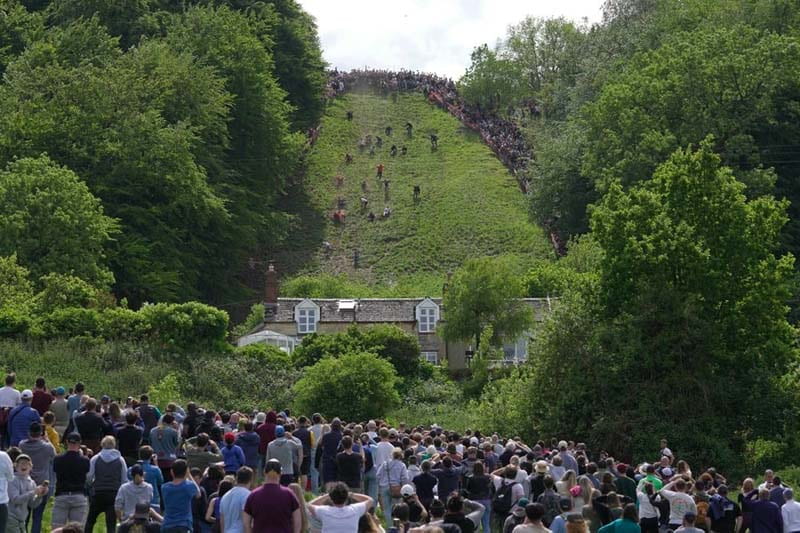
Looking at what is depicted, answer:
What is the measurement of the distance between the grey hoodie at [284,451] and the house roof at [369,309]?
50.8 m

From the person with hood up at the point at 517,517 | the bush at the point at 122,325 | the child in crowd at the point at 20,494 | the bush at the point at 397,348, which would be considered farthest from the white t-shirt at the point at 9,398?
the bush at the point at 397,348

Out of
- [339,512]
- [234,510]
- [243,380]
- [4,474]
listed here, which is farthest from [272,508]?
[243,380]

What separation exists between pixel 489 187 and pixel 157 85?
1199 inches

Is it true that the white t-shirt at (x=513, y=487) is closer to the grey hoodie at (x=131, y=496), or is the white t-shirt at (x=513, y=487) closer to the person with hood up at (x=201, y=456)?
the person with hood up at (x=201, y=456)

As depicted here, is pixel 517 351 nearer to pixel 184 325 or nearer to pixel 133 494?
pixel 184 325

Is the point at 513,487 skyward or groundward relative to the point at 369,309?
groundward

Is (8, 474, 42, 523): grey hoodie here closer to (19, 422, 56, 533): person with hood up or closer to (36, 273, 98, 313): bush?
(19, 422, 56, 533): person with hood up

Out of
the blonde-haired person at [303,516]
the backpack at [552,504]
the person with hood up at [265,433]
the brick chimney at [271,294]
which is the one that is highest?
the brick chimney at [271,294]

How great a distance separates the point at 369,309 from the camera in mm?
79562

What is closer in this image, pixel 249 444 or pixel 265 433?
pixel 249 444

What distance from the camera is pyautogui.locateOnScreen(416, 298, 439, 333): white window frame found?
7794cm

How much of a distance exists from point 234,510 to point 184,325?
41.9m

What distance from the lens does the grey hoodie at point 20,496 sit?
2181 cm

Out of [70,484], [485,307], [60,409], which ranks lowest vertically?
[70,484]
